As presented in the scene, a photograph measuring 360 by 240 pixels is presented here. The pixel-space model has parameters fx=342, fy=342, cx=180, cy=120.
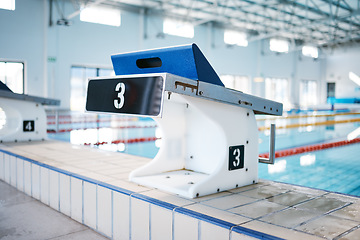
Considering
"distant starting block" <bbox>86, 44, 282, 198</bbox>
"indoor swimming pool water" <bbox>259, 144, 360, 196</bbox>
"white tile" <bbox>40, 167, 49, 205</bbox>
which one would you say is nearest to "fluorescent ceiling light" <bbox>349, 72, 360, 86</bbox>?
"indoor swimming pool water" <bbox>259, 144, 360, 196</bbox>

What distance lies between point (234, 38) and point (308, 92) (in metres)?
11.5

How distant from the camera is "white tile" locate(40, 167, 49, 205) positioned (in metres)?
3.39

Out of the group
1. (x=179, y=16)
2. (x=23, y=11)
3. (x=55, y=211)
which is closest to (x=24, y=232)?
(x=55, y=211)

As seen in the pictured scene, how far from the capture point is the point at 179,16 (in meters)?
20.8

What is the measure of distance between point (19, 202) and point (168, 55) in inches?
91.4

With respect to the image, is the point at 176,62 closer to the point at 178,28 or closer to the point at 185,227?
the point at 185,227

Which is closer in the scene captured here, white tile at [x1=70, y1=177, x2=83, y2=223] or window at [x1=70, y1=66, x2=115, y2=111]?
white tile at [x1=70, y1=177, x2=83, y2=223]

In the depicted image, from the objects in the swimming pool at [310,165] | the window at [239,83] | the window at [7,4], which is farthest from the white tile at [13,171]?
the window at [239,83]

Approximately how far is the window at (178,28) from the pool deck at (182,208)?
17.8 m

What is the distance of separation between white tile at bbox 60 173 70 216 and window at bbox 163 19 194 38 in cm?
1814

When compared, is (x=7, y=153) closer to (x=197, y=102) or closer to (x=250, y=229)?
(x=197, y=102)

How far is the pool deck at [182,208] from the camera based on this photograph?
6.05 feet

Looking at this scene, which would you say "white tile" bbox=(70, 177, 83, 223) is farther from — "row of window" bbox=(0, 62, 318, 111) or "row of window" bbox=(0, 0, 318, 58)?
"row of window" bbox=(0, 0, 318, 58)

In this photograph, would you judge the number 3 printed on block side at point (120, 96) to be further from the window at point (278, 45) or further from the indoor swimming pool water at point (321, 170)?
the window at point (278, 45)
